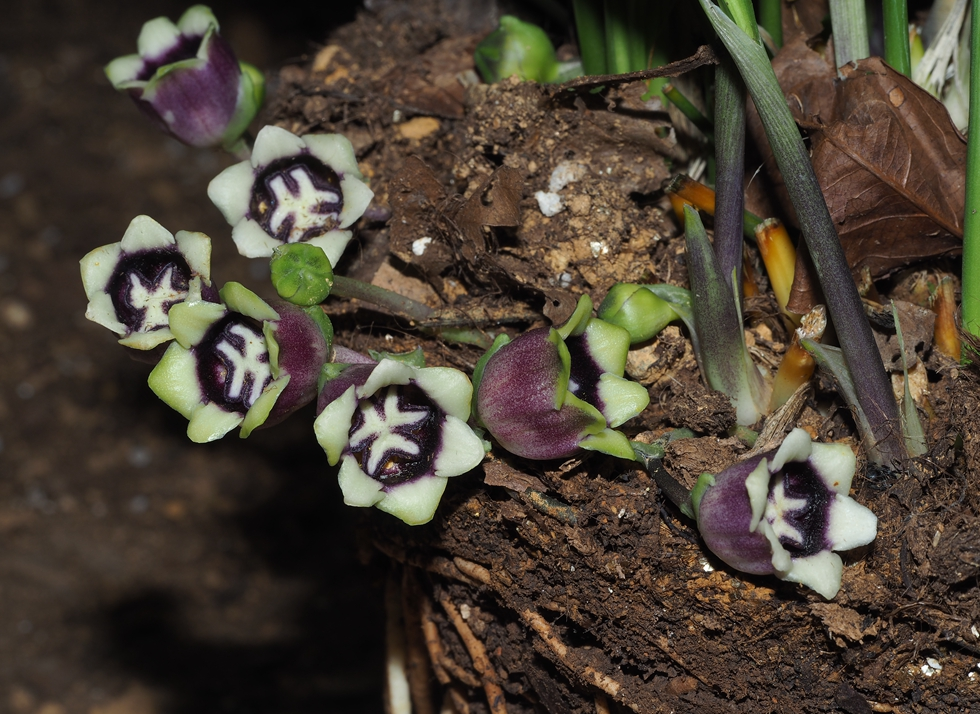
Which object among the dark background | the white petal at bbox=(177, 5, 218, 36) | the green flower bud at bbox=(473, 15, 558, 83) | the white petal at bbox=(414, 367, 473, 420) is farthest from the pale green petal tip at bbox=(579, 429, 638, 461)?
the dark background

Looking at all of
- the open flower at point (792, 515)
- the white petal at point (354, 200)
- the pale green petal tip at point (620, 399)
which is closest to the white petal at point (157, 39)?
the white petal at point (354, 200)

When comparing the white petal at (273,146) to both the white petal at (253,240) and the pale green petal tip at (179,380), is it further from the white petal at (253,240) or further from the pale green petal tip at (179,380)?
the pale green petal tip at (179,380)

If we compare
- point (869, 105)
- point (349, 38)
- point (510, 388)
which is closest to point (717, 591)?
point (510, 388)

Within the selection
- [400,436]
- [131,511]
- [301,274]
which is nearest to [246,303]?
[301,274]

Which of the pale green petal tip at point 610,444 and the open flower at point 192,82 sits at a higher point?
the open flower at point 192,82

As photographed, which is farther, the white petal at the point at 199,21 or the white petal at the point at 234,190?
the white petal at the point at 199,21

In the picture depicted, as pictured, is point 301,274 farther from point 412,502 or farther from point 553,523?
point 553,523
